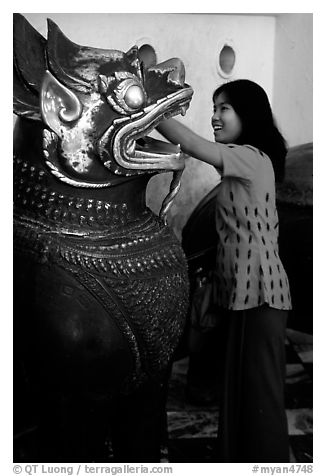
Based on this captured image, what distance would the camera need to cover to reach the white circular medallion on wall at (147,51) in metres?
2.39

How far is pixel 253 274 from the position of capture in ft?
6.73

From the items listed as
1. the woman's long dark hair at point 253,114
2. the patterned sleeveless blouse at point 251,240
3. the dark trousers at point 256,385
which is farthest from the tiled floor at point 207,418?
the woman's long dark hair at point 253,114

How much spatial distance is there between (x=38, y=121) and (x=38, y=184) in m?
0.14

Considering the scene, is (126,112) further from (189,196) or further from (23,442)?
(189,196)

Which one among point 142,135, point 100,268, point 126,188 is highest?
point 142,135

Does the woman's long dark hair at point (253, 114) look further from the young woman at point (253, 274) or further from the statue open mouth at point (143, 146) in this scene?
the statue open mouth at point (143, 146)

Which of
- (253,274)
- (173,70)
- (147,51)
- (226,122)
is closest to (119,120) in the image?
(173,70)

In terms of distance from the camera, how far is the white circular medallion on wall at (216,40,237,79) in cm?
272

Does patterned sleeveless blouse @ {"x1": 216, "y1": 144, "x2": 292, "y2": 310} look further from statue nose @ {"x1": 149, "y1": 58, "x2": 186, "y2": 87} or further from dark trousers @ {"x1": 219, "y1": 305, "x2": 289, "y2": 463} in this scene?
statue nose @ {"x1": 149, "y1": 58, "x2": 186, "y2": 87}

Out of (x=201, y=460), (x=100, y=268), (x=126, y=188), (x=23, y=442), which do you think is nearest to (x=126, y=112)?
(x=126, y=188)

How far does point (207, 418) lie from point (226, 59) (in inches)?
54.3

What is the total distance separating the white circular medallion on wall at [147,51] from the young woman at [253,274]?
44 cm

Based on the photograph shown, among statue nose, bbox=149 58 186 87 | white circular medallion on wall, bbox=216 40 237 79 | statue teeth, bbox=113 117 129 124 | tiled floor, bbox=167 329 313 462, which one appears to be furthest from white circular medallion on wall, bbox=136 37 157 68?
tiled floor, bbox=167 329 313 462
